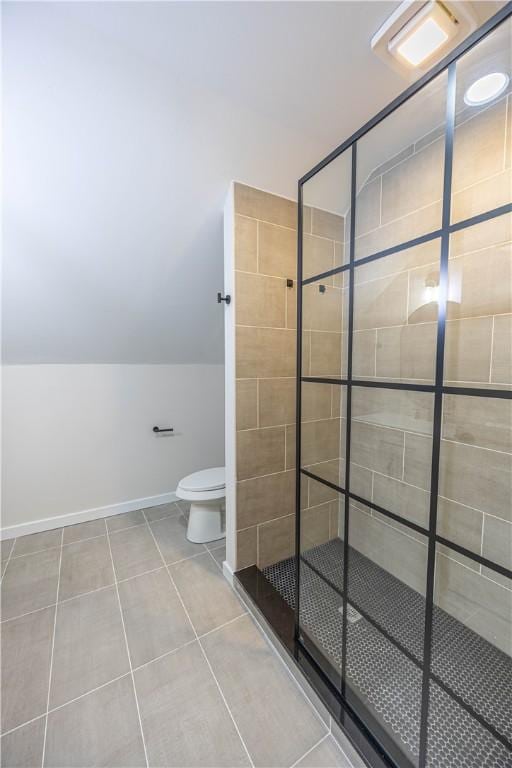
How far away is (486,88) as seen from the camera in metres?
0.90

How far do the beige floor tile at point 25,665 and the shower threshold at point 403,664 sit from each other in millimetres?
1080

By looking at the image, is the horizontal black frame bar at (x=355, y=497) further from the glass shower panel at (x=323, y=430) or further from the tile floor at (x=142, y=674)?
the tile floor at (x=142, y=674)

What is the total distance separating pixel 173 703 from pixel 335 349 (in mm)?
1542

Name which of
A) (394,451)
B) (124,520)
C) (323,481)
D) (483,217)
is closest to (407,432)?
(394,451)

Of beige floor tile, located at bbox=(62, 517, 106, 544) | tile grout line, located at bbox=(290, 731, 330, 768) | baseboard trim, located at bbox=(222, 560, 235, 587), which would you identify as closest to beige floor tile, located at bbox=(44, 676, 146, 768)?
tile grout line, located at bbox=(290, 731, 330, 768)

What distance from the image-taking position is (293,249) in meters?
1.70

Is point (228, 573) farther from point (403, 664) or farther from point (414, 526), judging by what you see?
point (414, 526)

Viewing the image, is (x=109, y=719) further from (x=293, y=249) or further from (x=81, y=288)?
(x=293, y=249)

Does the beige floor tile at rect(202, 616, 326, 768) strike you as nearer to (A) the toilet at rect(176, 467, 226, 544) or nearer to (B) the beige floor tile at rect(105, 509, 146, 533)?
(A) the toilet at rect(176, 467, 226, 544)

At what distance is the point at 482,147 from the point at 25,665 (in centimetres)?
281

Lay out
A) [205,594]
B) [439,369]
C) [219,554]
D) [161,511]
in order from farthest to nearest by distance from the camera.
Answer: [161,511], [219,554], [205,594], [439,369]

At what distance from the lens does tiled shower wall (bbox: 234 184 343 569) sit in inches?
56.9

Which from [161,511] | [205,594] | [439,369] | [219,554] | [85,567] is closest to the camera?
[439,369]

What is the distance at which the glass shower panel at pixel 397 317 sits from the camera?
3.96ft
